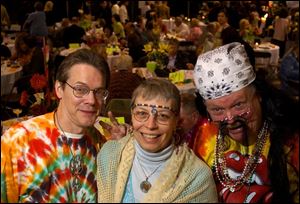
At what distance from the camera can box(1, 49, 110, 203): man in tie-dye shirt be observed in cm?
217

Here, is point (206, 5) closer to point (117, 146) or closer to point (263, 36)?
point (263, 36)

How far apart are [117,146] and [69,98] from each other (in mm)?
316

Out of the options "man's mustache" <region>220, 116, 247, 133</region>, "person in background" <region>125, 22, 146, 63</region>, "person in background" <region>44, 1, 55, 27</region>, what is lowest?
"person in background" <region>44, 1, 55, 27</region>

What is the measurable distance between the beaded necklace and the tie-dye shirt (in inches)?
22.6

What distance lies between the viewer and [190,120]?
2631 mm

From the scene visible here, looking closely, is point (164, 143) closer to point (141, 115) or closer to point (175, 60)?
point (141, 115)

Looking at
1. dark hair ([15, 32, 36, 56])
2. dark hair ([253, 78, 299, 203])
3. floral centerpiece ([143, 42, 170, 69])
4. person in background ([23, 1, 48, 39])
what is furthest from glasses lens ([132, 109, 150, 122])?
person in background ([23, 1, 48, 39])

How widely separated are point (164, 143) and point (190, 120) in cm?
58

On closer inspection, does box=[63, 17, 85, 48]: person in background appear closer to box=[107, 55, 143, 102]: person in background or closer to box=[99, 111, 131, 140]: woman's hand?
box=[107, 55, 143, 102]: person in background

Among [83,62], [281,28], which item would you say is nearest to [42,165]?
[83,62]

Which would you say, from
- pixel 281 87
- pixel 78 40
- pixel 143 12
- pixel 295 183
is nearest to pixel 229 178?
pixel 295 183

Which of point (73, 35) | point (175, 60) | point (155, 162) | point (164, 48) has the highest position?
point (155, 162)

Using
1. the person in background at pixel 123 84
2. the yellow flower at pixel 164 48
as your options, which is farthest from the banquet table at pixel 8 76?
the person in background at pixel 123 84

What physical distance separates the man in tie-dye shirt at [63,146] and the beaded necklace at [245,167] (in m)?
0.57
